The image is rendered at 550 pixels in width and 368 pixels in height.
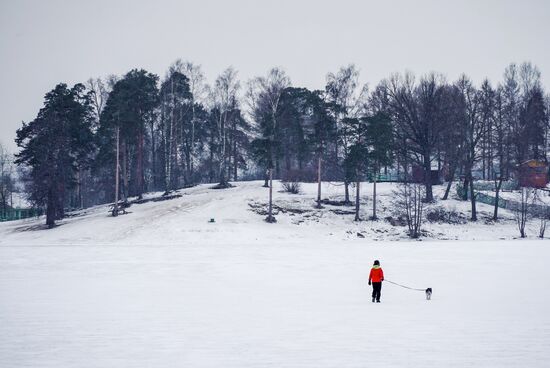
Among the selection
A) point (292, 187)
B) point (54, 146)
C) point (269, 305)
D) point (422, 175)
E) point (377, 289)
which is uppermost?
point (54, 146)

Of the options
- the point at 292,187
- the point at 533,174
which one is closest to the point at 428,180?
the point at 533,174

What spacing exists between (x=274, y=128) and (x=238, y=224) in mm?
11503

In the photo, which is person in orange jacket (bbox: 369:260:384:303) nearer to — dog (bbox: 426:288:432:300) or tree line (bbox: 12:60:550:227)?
dog (bbox: 426:288:432:300)

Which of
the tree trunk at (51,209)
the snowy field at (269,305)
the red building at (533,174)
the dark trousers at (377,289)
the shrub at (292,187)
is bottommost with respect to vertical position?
the snowy field at (269,305)

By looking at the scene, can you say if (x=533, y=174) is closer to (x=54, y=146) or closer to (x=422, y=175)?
(x=422, y=175)

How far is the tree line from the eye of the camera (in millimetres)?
47719

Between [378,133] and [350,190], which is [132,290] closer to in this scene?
[378,133]

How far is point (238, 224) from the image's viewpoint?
44.8m

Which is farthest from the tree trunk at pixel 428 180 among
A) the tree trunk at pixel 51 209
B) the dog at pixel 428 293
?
the tree trunk at pixel 51 209

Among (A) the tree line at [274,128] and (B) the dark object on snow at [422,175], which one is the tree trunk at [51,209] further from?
(B) the dark object on snow at [422,175]

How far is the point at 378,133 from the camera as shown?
157 ft

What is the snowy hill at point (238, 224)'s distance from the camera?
41219 millimetres

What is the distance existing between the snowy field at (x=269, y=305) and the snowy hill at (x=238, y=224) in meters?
1.90

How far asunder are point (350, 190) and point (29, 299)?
4606 centimetres
